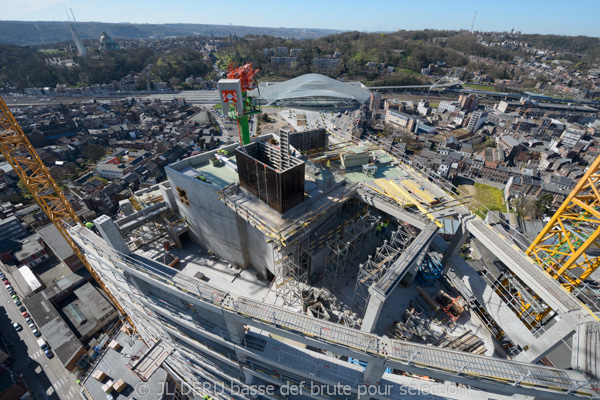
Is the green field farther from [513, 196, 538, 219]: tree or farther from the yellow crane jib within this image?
the yellow crane jib

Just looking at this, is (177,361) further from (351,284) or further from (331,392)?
(351,284)

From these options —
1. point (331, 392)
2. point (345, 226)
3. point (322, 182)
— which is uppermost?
point (322, 182)

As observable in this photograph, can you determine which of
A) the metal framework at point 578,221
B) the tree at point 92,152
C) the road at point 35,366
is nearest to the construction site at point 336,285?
the metal framework at point 578,221

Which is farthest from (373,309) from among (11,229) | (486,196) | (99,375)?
(486,196)

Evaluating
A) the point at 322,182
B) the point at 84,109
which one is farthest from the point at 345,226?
the point at 84,109

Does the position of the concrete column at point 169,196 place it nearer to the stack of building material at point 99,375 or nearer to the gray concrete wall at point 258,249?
the gray concrete wall at point 258,249

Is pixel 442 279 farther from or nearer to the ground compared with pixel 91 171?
farther from the ground
